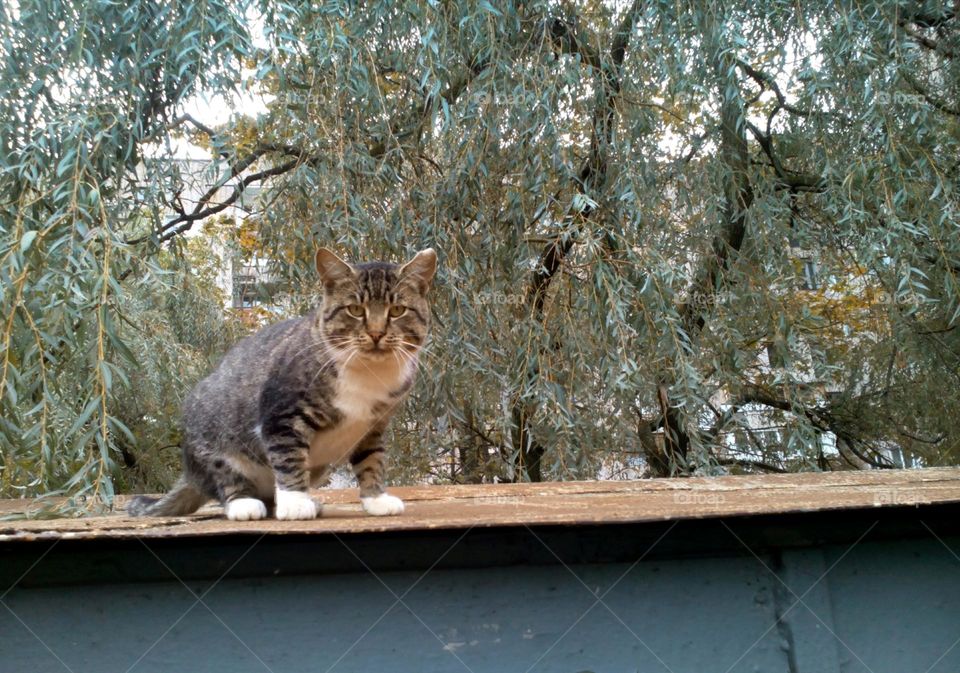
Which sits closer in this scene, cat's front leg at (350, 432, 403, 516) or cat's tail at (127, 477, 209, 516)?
cat's front leg at (350, 432, 403, 516)

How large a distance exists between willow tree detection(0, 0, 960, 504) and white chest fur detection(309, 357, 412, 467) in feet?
1.51

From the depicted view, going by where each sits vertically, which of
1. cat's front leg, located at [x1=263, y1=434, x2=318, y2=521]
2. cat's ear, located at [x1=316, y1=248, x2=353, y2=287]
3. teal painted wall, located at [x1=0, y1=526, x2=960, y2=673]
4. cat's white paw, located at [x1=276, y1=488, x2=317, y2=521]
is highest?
cat's ear, located at [x1=316, y1=248, x2=353, y2=287]

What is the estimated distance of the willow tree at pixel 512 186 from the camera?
6.87 feet

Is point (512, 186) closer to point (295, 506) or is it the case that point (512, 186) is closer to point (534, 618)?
point (295, 506)

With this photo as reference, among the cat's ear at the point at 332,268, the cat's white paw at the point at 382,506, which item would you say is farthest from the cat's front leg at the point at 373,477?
the cat's ear at the point at 332,268

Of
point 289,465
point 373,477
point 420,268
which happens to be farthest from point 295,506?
point 420,268

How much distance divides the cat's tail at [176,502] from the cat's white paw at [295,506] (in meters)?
0.40

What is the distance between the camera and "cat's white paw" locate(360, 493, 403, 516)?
188 cm

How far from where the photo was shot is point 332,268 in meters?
2.19

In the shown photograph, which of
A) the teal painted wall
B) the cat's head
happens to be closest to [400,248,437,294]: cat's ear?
the cat's head

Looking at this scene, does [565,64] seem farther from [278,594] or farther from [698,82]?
[278,594]

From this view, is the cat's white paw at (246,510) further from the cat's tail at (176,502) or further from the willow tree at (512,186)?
the willow tree at (512,186)

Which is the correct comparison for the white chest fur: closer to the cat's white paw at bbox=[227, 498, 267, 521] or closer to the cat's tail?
the cat's white paw at bbox=[227, 498, 267, 521]

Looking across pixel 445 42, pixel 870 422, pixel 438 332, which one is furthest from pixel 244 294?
pixel 870 422
